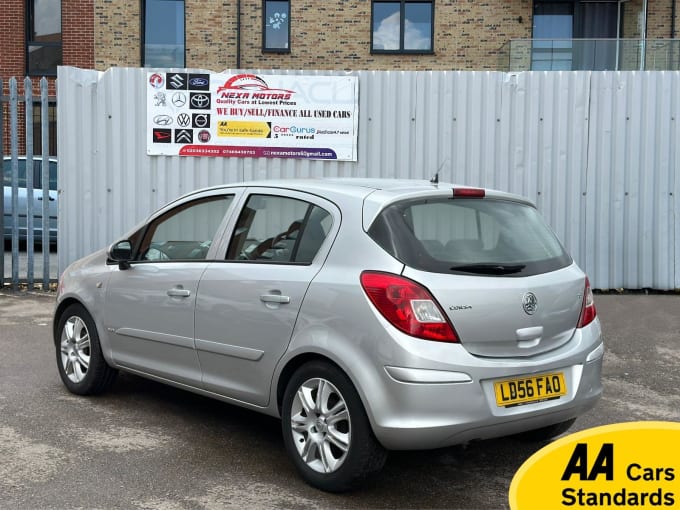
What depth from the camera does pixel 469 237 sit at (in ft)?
14.2

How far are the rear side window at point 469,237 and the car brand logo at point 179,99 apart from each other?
257 inches

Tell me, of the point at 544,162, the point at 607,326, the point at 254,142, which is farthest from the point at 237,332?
the point at 544,162

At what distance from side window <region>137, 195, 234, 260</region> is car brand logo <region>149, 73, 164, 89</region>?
508 centimetres

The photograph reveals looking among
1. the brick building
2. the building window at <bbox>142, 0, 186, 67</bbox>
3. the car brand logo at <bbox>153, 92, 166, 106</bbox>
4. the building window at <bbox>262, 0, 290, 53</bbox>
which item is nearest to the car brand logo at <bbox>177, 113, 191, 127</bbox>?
the car brand logo at <bbox>153, 92, 166, 106</bbox>

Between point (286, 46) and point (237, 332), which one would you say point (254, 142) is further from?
point (286, 46)

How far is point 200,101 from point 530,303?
701cm

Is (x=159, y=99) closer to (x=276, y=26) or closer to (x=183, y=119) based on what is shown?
(x=183, y=119)

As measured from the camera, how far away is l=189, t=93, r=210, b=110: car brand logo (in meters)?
10.3

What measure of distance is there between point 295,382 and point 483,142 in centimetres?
683

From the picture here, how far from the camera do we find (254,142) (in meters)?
10.4

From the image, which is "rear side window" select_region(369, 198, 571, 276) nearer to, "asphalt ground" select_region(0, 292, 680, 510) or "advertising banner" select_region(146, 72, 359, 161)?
"asphalt ground" select_region(0, 292, 680, 510)

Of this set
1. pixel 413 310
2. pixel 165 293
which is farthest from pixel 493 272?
pixel 165 293

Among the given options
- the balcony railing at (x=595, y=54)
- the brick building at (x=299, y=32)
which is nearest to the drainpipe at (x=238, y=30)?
the brick building at (x=299, y=32)

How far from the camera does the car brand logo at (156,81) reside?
10.3 m
